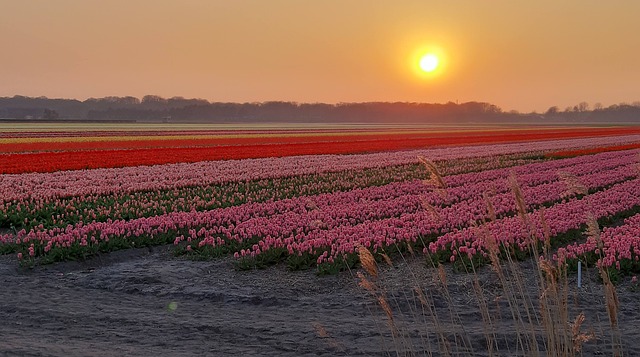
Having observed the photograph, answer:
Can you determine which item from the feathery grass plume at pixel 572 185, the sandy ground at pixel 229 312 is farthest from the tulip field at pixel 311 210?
the sandy ground at pixel 229 312

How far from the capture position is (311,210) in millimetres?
16484

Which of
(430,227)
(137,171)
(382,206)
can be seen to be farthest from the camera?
(137,171)

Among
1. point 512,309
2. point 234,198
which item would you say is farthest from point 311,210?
Answer: point 512,309

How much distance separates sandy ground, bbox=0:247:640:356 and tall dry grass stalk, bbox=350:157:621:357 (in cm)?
7

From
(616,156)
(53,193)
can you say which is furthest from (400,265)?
(616,156)

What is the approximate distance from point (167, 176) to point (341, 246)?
14.6m

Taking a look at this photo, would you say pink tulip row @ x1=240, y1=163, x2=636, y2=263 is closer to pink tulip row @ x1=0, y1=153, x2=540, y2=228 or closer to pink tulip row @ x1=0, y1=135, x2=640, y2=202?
pink tulip row @ x1=0, y1=153, x2=540, y2=228

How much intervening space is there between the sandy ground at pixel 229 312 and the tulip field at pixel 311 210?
0.69 meters

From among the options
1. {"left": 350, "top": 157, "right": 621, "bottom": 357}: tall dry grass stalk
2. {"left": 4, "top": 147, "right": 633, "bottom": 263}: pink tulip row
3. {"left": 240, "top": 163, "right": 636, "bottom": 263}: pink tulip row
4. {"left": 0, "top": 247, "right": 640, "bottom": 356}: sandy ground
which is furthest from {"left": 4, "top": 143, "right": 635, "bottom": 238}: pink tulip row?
{"left": 350, "top": 157, "right": 621, "bottom": 357}: tall dry grass stalk

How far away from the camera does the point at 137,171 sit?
26719mm

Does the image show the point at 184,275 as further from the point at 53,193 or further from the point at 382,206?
the point at 53,193

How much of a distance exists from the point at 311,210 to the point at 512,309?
1169 cm

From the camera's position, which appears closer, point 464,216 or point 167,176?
point 464,216

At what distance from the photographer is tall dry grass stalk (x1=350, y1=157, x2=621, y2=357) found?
13.3 ft
